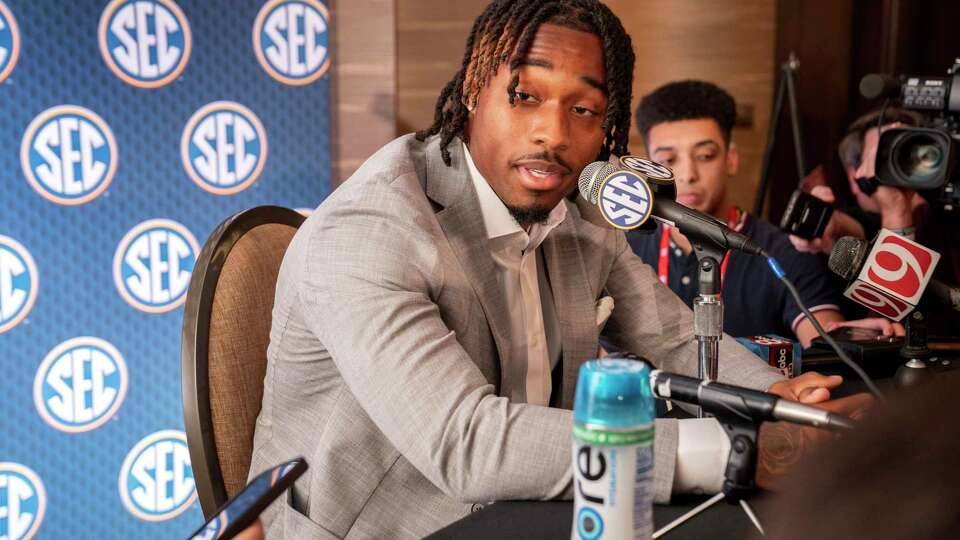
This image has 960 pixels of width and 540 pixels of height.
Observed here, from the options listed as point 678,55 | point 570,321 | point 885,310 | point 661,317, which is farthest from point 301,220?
point 678,55

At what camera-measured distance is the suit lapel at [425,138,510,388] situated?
1290mm

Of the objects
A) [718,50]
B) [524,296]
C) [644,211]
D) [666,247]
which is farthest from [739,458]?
[718,50]

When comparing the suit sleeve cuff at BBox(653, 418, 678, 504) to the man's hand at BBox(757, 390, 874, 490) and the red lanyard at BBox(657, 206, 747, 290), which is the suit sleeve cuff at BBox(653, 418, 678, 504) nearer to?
the man's hand at BBox(757, 390, 874, 490)

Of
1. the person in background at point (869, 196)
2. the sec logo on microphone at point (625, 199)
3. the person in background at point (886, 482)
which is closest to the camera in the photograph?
the person in background at point (886, 482)

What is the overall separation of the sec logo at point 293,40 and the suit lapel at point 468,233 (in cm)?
89

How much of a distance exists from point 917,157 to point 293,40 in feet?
4.54

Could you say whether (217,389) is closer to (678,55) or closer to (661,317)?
(661,317)

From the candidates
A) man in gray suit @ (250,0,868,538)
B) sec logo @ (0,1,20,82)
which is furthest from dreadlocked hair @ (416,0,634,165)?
sec logo @ (0,1,20,82)

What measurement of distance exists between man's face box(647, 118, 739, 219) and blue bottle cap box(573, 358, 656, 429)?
5.96 feet

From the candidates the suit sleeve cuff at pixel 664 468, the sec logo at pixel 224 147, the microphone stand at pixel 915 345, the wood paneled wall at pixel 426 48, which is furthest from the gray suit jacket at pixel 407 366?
the wood paneled wall at pixel 426 48

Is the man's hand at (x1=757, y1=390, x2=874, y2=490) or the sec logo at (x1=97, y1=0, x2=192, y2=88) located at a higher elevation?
the sec logo at (x1=97, y1=0, x2=192, y2=88)

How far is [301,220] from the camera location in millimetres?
1599

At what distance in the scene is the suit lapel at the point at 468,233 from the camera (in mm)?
1290

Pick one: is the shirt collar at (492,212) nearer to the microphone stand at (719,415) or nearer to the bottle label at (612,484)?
the microphone stand at (719,415)
